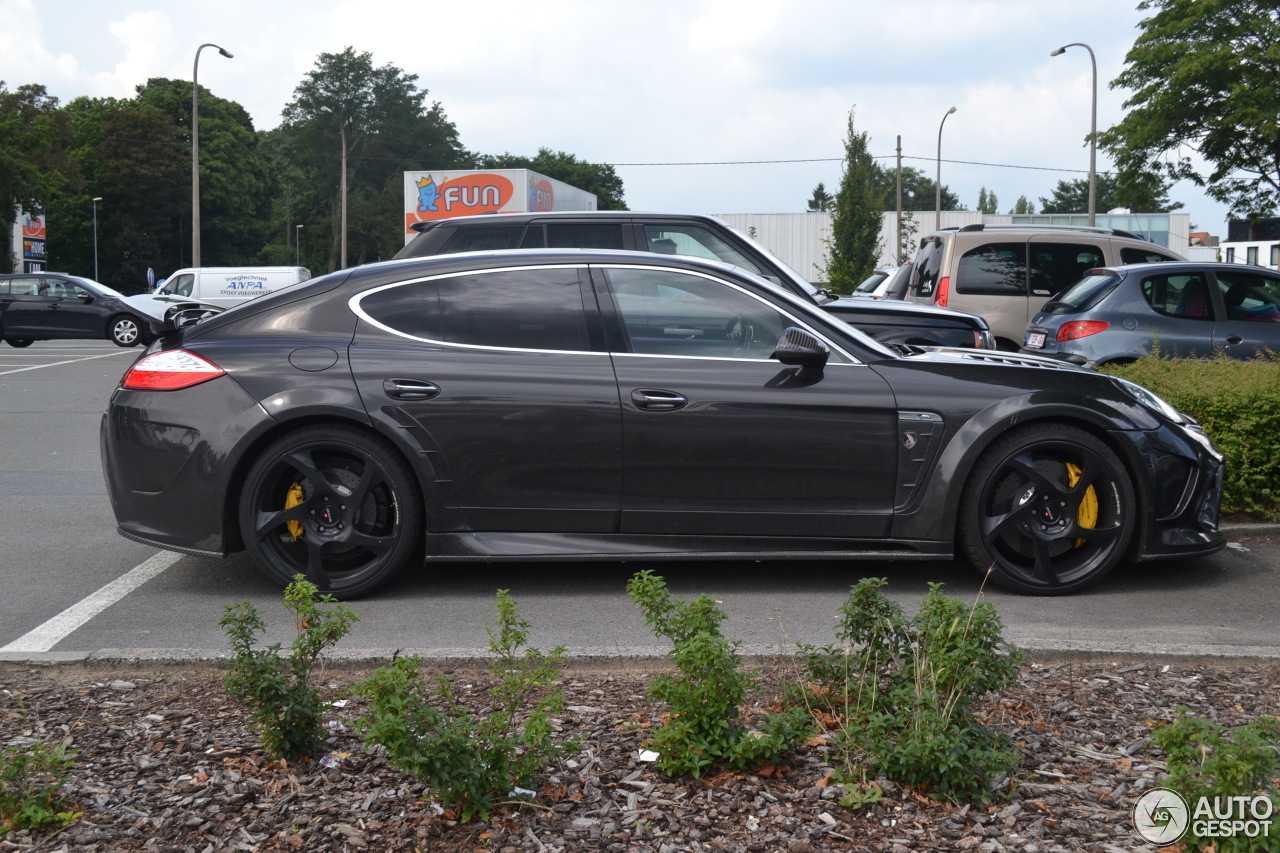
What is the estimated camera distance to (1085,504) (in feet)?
18.1

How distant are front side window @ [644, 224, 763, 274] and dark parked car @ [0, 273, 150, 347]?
73.2ft

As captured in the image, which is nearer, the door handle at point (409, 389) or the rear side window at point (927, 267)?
the door handle at point (409, 389)

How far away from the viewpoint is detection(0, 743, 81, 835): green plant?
2.94 m

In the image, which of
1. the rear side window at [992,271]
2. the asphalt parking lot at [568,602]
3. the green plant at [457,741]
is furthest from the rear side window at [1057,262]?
the green plant at [457,741]

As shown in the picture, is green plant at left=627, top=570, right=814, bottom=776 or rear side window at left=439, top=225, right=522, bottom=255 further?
rear side window at left=439, top=225, right=522, bottom=255

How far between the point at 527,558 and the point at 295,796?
223cm

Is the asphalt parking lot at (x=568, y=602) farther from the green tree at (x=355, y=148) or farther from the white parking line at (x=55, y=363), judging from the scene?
the green tree at (x=355, y=148)

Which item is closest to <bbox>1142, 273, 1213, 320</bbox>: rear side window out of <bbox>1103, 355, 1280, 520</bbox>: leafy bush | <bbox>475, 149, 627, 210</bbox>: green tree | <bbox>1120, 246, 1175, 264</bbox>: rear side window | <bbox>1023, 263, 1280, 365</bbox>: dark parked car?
<bbox>1023, 263, 1280, 365</bbox>: dark parked car

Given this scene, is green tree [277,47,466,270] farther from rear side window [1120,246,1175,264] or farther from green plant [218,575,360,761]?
green plant [218,575,360,761]

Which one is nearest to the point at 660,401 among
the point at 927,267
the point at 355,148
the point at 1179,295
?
the point at 1179,295

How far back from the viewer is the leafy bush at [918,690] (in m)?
3.10

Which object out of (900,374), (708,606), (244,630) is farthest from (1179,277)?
(244,630)

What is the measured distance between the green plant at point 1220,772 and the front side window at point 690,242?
5969 mm
